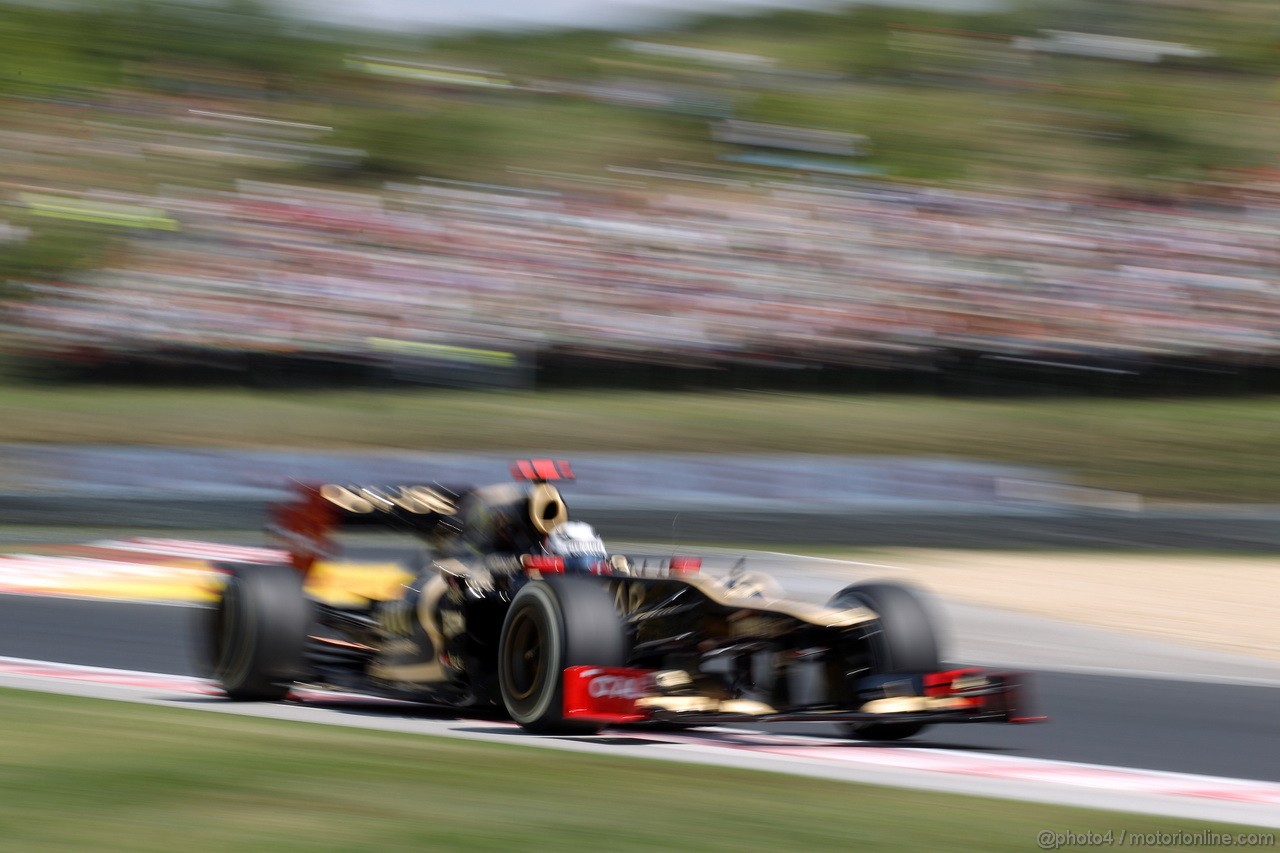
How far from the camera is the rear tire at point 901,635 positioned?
19.0ft

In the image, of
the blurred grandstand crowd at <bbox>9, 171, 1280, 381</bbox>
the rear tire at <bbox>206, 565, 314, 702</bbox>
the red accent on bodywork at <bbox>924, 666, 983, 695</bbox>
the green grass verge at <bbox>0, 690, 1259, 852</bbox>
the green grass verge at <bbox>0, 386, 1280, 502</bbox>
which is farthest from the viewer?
the blurred grandstand crowd at <bbox>9, 171, 1280, 381</bbox>

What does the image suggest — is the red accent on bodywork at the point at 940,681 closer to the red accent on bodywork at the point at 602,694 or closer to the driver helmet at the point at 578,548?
the red accent on bodywork at the point at 602,694

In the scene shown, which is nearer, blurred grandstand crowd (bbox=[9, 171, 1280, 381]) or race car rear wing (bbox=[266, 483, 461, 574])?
race car rear wing (bbox=[266, 483, 461, 574])

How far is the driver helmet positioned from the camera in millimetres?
6211

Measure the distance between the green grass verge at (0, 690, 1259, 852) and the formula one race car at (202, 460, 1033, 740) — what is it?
470mm

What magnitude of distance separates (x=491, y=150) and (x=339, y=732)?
30.9 metres

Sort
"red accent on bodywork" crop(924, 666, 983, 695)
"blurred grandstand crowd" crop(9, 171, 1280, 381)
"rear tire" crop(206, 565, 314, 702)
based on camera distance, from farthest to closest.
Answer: "blurred grandstand crowd" crop(9, 171, 1280, 381), "rear tire" crop(206, 565, 314, 702), "red accent on bodywork" crop(924, 666, 983, 695)

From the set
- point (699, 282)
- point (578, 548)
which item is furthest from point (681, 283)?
point (578, 548)

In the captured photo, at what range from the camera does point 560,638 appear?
541cm

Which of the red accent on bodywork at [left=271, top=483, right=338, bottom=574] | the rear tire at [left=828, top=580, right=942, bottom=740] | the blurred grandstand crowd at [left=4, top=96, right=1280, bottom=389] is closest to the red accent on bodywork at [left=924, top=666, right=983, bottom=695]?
the rear tire at [left=828, top=580, right=942, bottom=740]

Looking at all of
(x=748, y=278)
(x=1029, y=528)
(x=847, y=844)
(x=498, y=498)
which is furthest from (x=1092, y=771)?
(x=748, y=278)

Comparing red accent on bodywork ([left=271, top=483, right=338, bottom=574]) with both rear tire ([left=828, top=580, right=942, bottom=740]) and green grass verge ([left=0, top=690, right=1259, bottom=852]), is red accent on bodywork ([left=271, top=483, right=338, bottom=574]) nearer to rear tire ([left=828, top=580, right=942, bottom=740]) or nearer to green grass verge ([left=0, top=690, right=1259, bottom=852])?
green grass verge ([left=0, top=690, right=1259, bottom=852])

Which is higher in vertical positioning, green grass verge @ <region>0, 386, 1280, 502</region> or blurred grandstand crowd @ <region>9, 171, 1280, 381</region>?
blurred grandstand crowd @ <region>9, 171, 1280, 381</region>

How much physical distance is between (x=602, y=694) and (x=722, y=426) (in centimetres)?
1745
